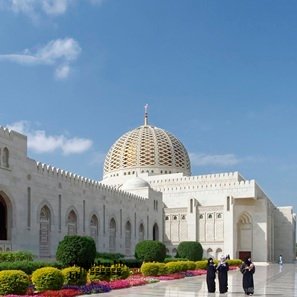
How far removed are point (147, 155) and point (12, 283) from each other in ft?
125

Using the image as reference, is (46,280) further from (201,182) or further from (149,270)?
(201,182)

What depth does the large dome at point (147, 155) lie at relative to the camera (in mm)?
49562

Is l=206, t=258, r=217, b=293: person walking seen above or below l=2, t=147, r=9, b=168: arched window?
below

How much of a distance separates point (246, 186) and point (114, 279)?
2605 centimetres

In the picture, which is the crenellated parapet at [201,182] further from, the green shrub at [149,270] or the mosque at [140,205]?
the green shrub at [149,270]

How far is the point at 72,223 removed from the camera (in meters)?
29.2

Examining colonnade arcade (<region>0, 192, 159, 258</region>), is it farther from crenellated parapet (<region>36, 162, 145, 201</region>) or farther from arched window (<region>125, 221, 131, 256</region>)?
crenellated parapet (<region>36, 162, 145, 201</region>)

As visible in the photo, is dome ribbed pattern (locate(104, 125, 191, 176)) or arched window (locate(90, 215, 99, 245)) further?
dome ribbed pattern (locate(104, 125, 191, 176))

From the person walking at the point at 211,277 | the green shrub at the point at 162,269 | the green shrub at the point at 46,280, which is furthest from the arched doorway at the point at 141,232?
the green shrub at the point at 46,280

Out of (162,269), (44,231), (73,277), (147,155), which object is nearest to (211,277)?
(73,277)

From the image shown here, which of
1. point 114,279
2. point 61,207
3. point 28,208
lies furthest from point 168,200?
point 114,279

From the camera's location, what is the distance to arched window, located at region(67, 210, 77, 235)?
28.8 metres

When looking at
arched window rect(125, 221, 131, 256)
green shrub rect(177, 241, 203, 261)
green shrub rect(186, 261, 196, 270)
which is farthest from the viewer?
arched window rect(125, 221, 131, 256)

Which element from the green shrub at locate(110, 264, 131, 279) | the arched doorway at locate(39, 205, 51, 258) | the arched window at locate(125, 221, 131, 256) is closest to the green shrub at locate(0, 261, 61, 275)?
the green shrub at locate(110, 264, 131, 279)
